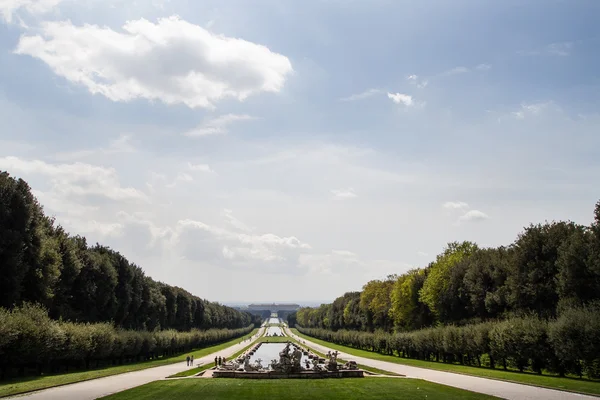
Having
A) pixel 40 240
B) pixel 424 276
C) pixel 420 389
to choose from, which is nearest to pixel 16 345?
pixel 40 240

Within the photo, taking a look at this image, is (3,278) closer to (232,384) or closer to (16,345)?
(16,345)

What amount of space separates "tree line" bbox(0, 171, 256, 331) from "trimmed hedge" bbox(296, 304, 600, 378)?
43.3 meters

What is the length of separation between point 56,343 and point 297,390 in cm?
2548

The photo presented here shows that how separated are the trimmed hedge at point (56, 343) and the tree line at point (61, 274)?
114 inches

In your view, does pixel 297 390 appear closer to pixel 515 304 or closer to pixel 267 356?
pixel 515 304

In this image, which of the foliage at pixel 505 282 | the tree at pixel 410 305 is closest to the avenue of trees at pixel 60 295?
the tree at pixel 410 305

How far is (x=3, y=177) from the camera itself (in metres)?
49.3

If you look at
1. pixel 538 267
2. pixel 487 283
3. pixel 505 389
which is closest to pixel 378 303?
pixel 487 283

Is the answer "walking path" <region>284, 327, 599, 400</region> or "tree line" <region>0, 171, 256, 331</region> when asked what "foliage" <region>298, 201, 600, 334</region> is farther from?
"tree line" <region>0, 171, 256, 331</region>

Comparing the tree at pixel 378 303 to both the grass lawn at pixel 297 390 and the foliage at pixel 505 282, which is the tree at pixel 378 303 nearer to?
the foliage at pixel 505 282

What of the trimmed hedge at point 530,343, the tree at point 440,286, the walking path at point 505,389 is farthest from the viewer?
the tree at point 440,286

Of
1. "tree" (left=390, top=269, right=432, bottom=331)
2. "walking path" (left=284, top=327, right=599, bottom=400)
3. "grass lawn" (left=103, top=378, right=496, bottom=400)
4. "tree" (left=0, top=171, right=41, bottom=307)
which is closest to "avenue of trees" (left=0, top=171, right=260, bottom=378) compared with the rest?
"tree" (left=0, top=171, right=41, bottom=307)

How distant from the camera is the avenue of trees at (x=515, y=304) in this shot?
43344mm

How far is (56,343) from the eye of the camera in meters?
47.1
